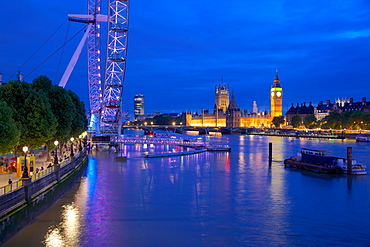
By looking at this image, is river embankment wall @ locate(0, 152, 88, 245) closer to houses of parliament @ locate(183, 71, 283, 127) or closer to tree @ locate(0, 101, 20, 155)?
tree @ locate(0, 101, 20, 155)

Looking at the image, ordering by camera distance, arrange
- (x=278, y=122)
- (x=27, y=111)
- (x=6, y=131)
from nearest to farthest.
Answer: (x=6, y=131), (x=27, y=111), (x=278, y=122)

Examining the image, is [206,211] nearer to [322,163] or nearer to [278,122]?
[322,163]

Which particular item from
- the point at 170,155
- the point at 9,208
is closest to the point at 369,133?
the point at 170,155

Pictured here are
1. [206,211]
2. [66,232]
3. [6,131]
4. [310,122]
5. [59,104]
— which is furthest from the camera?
[310,122]

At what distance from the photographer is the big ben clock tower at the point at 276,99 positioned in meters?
152

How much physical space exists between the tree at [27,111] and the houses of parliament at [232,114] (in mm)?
124748

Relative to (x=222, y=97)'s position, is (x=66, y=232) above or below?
below

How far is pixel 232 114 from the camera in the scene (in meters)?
147

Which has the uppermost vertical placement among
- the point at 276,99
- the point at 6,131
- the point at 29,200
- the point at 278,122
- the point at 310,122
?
the point at 276,99

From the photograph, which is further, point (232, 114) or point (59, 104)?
point (232, 114)

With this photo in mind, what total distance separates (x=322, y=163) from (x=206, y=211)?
16390mm

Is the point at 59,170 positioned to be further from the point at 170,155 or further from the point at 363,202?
the point at 170,155

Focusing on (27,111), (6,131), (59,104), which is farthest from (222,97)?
(6,131)

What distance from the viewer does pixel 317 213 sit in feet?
58.0
